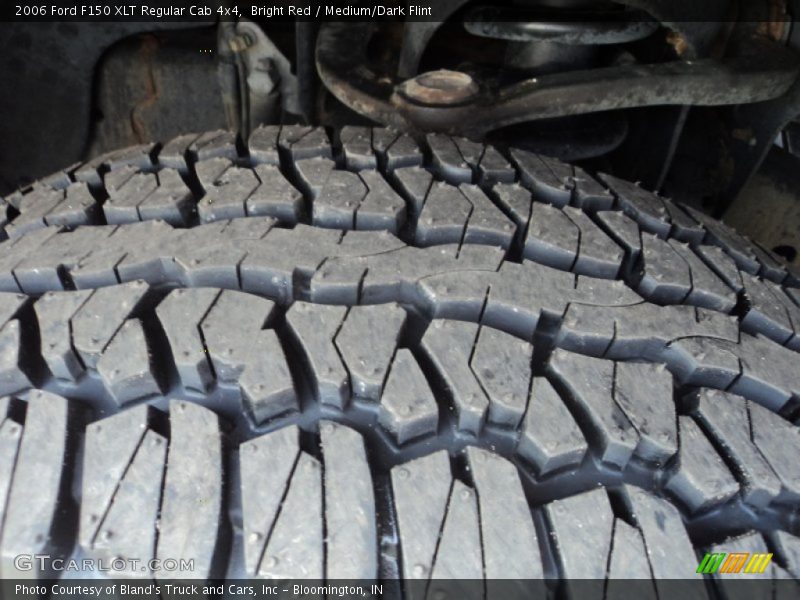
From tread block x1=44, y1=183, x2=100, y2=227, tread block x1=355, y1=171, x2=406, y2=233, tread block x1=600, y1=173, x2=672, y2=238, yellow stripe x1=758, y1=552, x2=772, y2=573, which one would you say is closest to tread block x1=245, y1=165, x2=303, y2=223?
tread block x1=355, y1=171, x2=406, y2=233

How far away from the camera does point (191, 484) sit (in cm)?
84

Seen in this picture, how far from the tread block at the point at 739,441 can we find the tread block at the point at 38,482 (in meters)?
0.88

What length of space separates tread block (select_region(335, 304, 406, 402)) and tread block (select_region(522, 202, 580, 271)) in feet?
0.99

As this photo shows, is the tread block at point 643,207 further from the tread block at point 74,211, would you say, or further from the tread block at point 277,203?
the tread block at point 74,211

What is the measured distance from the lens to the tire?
821 millimetres

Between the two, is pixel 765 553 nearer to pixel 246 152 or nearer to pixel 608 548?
pixel 608 548

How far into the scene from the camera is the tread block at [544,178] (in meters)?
1.33

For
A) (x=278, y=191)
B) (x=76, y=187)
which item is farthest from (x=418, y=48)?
(x=76, y=187)

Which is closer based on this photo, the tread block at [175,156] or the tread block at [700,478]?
the tread block at [700,478]

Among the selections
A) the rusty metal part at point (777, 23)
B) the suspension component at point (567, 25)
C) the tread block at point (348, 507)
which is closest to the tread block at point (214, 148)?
the suspension component at point (567, 25)

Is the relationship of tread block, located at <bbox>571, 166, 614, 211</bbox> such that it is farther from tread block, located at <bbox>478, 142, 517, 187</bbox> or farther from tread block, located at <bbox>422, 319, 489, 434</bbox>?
tread block, located at <bbox>422, 319, 489, 434</bbox>

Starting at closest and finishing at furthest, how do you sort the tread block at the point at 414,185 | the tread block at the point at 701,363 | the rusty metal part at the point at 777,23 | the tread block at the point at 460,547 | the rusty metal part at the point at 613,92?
the tread block at the point at 460,547 < the tread block at the point at 701,363 < the tread block at the point at 414,185 < the rusty metal part at the point at 613,92 < the rusty metal part at the point at 777,23

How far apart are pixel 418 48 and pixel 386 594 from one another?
50.4 inches

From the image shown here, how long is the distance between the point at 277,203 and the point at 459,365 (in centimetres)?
49
